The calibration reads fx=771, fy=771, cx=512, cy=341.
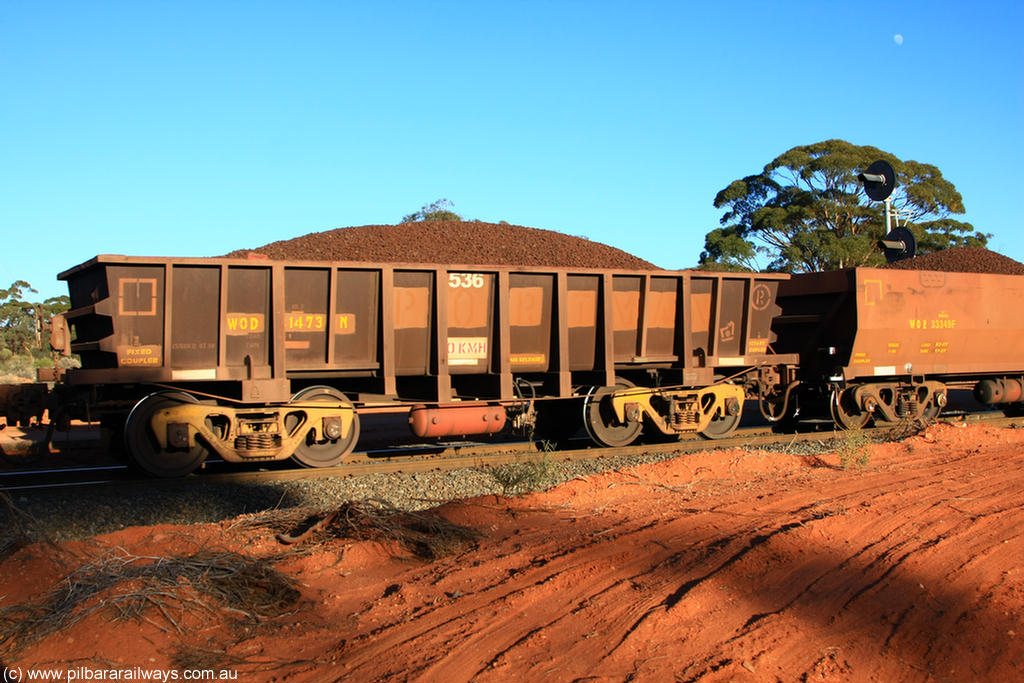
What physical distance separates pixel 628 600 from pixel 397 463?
20.1 ft

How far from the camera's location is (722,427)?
13195 millimetres

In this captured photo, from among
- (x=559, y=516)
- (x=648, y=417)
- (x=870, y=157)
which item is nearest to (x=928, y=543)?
(x=559, y=516)

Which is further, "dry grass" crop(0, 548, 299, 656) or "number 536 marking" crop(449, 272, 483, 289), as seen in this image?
"number 536 marking" crop(449, 272, 483, 289)

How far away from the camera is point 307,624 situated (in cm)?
461

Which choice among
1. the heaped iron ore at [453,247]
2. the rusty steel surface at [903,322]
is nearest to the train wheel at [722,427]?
the rusty steel surface at [903,322]

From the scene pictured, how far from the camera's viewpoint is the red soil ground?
401 cm

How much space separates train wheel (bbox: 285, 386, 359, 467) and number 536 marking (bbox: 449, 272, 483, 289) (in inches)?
89.2

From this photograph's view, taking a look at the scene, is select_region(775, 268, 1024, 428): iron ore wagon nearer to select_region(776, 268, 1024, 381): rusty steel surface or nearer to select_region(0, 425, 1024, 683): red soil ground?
select_region(776, 268, 1024, 381): rusty steel surface

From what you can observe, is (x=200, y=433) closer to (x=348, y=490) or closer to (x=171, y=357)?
(x=171, y=357)

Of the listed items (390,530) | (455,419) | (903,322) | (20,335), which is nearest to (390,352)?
(455,419)

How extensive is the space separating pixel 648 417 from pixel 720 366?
1.65m

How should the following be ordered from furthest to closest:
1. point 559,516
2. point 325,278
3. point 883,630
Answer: point 325,278
point 559,516
point 883,630

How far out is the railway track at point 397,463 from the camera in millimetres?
9336

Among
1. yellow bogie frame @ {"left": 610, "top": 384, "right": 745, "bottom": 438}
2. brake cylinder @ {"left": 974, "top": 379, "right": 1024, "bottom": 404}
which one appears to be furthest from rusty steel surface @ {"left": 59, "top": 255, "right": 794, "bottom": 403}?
brake cylinder @ {"left": 974, "top": 379, "right": 1024, "bottom": 404}
